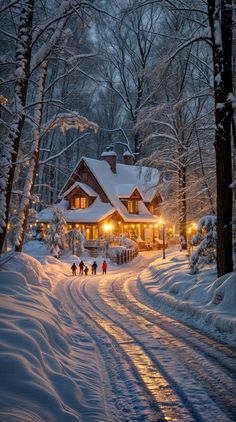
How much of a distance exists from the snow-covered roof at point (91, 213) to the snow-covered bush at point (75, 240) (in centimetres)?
458

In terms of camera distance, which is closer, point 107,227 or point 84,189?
point 107,227

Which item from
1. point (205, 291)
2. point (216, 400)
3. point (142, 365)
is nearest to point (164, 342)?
point (142, 365)

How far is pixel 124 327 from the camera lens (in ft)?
35.9

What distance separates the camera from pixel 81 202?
145 feet

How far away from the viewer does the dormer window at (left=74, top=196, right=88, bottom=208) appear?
43.9m

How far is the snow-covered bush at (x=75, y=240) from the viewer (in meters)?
34.9

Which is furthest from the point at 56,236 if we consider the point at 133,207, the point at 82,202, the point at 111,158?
the point at 111,158

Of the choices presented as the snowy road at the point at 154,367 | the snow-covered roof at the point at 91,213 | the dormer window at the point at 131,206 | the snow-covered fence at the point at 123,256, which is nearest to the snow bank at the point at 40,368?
the snowy road at the point at 154,367

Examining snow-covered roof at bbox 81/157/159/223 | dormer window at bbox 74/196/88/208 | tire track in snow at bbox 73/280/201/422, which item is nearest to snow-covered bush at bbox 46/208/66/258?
snow-covered roof at bbox 81/157/159/223

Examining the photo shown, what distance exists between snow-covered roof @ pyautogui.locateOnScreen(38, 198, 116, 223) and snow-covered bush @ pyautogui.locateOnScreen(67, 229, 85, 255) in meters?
4.58

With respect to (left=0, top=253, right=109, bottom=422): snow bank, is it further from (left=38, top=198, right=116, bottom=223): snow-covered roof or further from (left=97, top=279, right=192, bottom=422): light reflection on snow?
(left=38, top=198, right=116, bottom=223): snow-covered roof

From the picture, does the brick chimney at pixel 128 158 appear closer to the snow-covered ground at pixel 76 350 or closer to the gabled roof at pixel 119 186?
the gabled roof at pixel 119 186

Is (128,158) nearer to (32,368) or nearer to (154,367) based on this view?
(154,367)

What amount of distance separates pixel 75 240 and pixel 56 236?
3.25 metres
